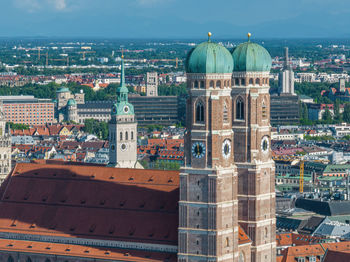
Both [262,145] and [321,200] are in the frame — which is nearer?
[262,145]

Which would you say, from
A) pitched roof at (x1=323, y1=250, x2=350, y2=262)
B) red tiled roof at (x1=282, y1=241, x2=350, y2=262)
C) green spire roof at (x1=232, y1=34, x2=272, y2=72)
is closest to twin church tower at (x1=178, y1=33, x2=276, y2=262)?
green spire roof at (x1=232, y1=34, x2=272, y2=72)

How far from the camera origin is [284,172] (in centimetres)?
17225

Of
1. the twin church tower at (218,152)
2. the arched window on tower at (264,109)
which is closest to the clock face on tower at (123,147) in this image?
the twin church tower at (218,152)

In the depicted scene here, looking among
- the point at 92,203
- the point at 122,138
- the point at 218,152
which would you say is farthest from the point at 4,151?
the point at 218,152

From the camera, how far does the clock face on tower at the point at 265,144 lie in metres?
90.4

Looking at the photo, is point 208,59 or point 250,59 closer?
point 208,59

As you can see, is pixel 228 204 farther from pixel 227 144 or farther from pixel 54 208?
pixel 54 208

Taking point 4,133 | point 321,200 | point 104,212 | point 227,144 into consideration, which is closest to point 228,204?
point 227,144

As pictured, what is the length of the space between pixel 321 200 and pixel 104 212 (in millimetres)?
42683

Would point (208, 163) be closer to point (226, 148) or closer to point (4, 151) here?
point (226, 148)

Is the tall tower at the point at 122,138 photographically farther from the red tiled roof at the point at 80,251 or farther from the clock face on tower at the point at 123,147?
the red tiled roof at the point at 80,251

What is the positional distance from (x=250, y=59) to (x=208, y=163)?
9.18 meters

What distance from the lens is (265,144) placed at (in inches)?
3570

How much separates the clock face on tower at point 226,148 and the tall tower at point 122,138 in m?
38.2
